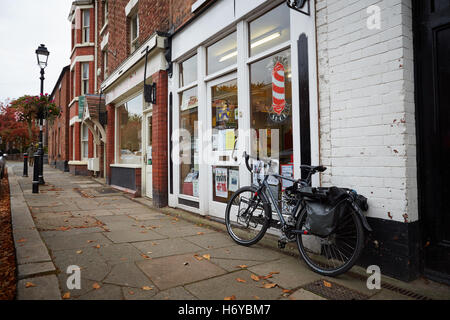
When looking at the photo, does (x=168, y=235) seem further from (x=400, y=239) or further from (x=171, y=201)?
(x=400, y=239)

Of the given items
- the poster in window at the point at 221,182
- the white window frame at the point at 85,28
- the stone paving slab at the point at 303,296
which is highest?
the white window frame at the point at 85,28

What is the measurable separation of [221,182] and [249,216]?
1.52 m

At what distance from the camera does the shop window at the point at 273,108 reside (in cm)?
437

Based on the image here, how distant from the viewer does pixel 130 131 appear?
33.7ft

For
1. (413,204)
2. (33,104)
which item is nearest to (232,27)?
(413,204)

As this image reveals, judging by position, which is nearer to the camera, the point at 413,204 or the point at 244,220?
the point at 413,204

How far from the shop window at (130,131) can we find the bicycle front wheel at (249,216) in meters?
5.74

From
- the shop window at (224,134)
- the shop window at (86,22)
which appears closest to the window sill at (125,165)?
the shop window at (224,134)

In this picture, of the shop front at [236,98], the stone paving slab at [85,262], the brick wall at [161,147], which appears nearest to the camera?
the stone paving slab at [85,262]

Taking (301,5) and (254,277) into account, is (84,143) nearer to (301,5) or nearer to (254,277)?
(301,5)

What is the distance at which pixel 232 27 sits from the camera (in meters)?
5.35

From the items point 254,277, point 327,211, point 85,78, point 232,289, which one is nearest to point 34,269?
point 232,289

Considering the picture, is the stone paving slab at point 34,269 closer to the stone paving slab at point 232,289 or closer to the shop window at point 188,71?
the stone paving slab at point 232,289
